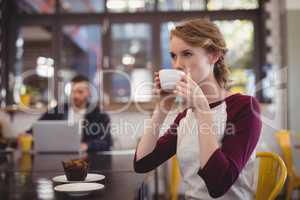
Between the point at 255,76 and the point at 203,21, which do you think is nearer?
the point at 203,21

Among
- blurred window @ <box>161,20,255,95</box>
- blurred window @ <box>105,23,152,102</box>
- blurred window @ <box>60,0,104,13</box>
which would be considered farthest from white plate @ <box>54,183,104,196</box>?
blurred window @ <box>60,0,104,13</box>

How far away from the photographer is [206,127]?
108cm

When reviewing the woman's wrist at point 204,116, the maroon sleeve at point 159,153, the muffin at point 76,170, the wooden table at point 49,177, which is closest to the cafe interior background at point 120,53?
the wooden table at point 49,177

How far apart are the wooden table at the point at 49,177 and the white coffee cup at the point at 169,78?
0.35 meters

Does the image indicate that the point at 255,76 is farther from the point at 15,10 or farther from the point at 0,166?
the point at 0,166

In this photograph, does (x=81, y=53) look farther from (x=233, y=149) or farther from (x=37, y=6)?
(x=233, y=149)

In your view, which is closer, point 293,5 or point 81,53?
point 293,5

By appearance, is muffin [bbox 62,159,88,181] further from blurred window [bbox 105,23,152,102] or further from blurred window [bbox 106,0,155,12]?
blurred window [bbox 106,0,155,12]

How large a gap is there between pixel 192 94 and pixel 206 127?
0.10m

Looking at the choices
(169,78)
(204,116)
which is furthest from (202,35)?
(204,116)

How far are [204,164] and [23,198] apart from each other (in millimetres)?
541

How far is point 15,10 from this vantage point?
4539 mm

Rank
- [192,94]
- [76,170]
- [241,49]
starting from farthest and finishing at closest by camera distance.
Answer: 1. [241,49]
2. [76,170]
3. [192,94]

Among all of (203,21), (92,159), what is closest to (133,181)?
(203,21)
